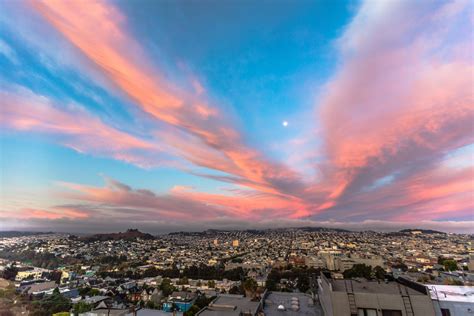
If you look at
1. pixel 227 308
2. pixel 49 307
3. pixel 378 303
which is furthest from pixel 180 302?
pixel 378 303

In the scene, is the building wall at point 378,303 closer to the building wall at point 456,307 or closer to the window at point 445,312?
the building wall at point 456,307

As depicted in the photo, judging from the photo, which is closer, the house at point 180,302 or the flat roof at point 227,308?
the flat roof at point 227,308

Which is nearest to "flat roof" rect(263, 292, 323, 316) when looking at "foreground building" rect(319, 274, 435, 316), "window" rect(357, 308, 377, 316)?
"foreground building" rect(319, 274, 435, 316)

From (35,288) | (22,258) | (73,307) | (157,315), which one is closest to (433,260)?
(157,315)

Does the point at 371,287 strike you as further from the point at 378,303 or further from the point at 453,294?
the point at 453,294

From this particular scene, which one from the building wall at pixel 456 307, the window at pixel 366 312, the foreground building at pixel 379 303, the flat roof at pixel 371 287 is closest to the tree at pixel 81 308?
the flat roof at pixel 371 287

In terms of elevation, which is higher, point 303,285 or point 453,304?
point 453,304

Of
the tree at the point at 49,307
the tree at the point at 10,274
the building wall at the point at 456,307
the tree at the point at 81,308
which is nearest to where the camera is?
the building wall at the point at 456,307

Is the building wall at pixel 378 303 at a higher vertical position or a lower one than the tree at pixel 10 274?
higher

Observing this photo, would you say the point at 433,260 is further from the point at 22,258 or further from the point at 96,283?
the point at 22,258
